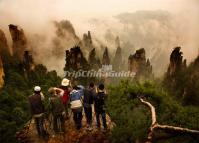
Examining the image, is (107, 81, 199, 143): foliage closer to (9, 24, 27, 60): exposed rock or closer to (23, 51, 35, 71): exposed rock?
(23, 51, 35, 71): exposed rock

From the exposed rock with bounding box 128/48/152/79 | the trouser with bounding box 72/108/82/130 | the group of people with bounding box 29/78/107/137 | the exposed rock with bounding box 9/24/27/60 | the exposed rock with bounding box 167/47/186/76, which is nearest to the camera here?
the group of people with bounding box 29/78/107/137

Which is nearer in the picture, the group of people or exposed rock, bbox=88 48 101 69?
the group of people

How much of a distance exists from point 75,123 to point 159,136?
11.4 feet

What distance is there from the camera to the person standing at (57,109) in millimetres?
12469

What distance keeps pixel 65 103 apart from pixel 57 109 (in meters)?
0.95

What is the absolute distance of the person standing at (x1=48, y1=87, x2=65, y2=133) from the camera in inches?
491

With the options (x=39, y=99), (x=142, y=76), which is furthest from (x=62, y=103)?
(x=142, y=76)

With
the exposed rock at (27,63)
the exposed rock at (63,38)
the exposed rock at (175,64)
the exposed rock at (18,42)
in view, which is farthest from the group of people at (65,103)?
the exposed rock at (63,38)

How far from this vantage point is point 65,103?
13516mm

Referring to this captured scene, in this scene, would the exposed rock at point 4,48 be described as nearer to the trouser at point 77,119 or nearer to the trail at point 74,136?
the trail at point 74,136

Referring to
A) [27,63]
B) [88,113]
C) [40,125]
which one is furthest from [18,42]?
[40,125]

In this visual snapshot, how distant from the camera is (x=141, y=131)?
40.0ft

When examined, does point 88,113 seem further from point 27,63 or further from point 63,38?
point 63,38

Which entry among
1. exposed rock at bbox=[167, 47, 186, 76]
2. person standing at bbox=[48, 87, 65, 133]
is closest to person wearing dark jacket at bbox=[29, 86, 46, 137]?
person standing at bbox=[48, 87, 65, 133]
